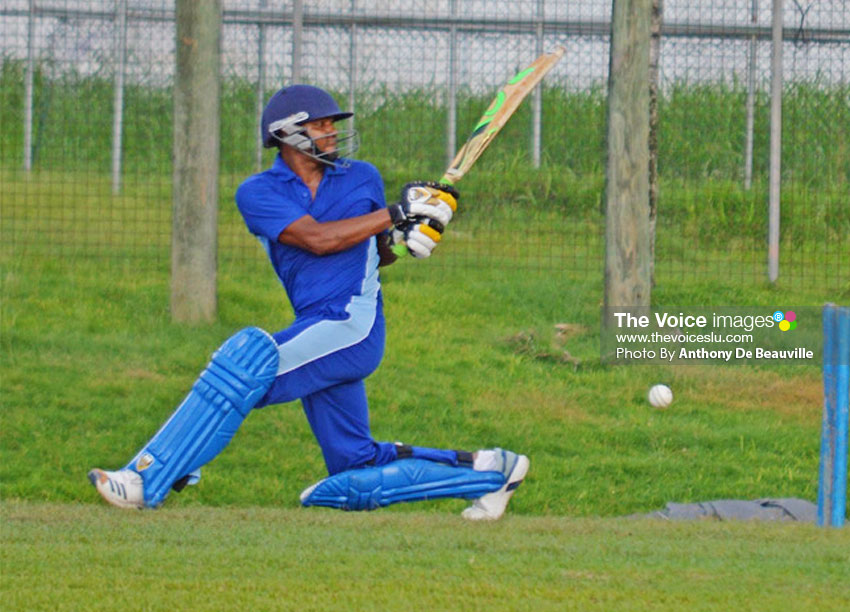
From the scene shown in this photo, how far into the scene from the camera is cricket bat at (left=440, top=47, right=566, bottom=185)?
631cm

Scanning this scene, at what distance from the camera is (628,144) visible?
30.8 ft

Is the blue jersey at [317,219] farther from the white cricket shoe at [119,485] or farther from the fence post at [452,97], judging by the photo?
the fence post at [452,97]

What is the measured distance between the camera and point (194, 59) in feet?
30.1

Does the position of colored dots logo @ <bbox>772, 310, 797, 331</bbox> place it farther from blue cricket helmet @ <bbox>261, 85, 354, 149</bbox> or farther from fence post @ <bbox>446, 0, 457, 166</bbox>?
blue cricket helmet @ <bbox>261, 85, 354, 149</bbox>

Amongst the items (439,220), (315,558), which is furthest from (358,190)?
(315,558)

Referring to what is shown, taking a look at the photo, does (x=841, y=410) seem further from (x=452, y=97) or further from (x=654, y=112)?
(x=452, y=97)

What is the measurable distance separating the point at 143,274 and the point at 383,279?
1.89 metres

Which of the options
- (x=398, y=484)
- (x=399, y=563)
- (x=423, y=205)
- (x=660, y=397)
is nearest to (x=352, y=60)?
(x=660, y=397)

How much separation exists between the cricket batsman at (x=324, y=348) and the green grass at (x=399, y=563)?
0.18 meters

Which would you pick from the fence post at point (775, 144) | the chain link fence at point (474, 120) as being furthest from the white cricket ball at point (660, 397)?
the fence post at point (775, 144)

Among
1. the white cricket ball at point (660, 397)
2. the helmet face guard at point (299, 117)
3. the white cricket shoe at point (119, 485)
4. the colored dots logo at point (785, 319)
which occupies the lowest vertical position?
the white cricket ball at point (660, 397)

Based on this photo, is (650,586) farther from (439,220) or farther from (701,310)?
(701,310)

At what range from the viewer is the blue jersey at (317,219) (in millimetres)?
5676

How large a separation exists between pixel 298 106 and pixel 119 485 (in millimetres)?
1720
